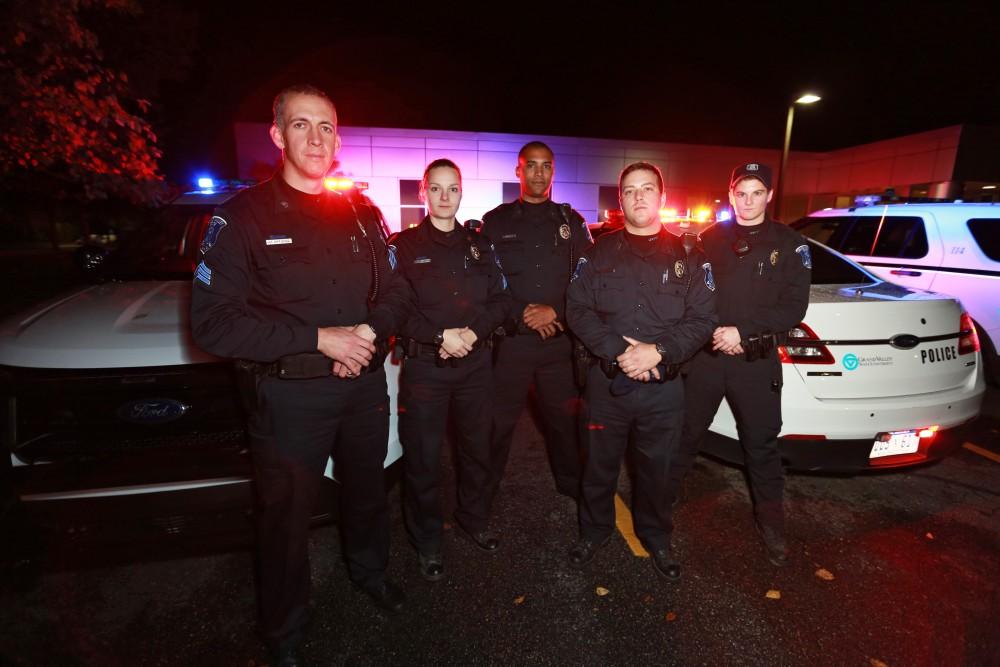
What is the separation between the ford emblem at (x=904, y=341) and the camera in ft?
9.09

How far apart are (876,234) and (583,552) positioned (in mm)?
4947

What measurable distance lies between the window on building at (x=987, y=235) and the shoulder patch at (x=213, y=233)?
19.6 ft

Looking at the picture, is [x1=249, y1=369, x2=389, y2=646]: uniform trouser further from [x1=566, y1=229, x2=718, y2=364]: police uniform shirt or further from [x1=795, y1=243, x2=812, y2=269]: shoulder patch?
[x1=795, y1=243, x2=812, y2=269]: shoulder patch

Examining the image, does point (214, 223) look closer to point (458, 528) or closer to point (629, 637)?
point (458, 528)

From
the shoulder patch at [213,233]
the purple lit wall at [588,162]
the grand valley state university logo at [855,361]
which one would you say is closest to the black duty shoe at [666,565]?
the grand valley state university logo at [855,361]

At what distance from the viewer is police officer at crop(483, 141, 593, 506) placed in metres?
2.96

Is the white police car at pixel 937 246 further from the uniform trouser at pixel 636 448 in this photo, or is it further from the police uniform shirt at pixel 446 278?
the police uniform shirt at pixel 446 278

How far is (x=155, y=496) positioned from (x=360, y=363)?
3.14 feet

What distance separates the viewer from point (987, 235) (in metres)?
4.59

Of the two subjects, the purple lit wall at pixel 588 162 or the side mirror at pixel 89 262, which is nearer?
the side mirror at pixel 89 262

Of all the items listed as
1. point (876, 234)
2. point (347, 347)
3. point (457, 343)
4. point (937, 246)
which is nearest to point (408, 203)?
point (876, 234)

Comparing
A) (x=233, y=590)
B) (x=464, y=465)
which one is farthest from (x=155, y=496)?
(x=464, y=465)

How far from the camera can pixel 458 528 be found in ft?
9.78

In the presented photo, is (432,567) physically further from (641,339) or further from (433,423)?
(641,339)
